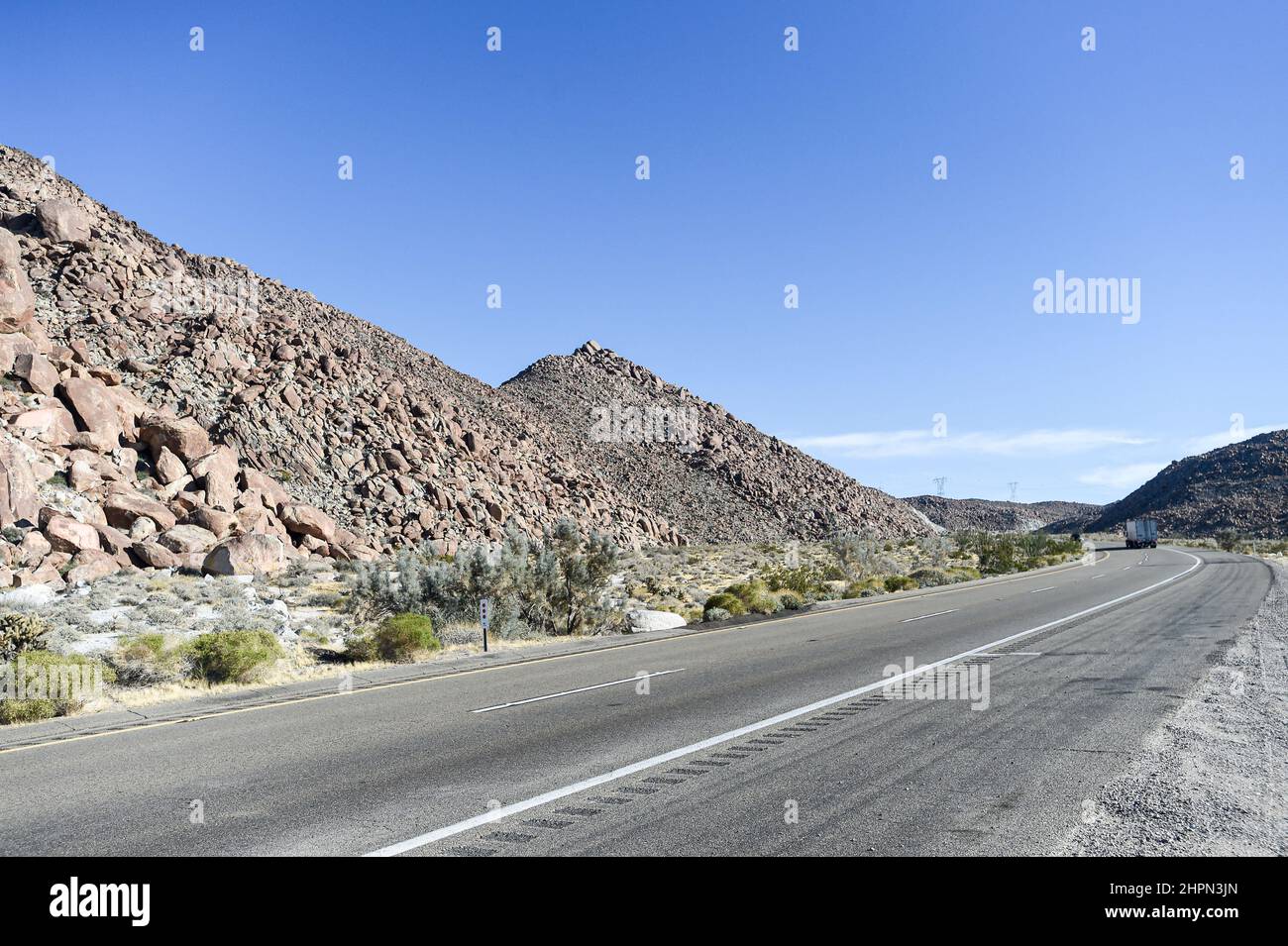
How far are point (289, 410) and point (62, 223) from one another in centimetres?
1883

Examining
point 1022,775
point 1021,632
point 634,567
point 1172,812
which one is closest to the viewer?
point 1172,812

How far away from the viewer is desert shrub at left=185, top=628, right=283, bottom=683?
13922 millimetres

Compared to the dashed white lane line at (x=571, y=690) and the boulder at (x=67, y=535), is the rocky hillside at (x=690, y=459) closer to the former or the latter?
the boulder at (x=67, y=535)

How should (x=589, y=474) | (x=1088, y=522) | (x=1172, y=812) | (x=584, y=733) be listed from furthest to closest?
(x=1088, y=522) < (x=589, y=474) < (x=584, y=733) < (x=1172, y=812)

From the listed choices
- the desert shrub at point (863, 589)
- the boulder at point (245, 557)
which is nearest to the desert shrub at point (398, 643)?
the boulder at point (245, 557)

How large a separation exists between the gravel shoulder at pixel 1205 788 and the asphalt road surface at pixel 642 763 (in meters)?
0.22

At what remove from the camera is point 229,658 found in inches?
549

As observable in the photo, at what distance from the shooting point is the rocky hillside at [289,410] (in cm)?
3872

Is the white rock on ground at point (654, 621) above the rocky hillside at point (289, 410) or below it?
below

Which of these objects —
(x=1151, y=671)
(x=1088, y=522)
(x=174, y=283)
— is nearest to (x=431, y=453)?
(x=174, y=283)

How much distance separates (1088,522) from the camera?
16638 centimetres

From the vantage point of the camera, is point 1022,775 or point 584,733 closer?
point 1022,775
